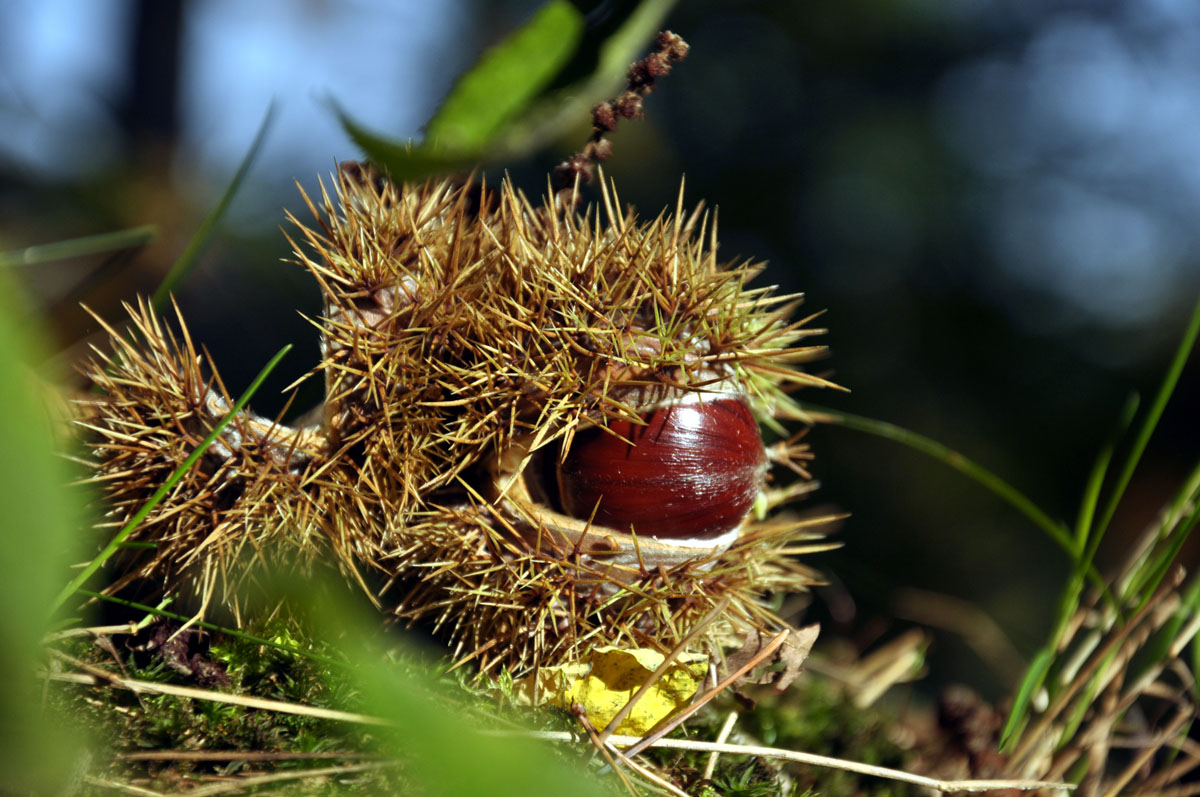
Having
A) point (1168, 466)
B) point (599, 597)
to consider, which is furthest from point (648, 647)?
point (1168, 466)

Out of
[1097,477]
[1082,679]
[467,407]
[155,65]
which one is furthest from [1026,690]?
[155,65]

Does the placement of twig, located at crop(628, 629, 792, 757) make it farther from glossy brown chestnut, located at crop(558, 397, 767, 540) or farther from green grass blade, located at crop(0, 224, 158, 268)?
green grass blade, located at crop(0, 224, 158, 268)

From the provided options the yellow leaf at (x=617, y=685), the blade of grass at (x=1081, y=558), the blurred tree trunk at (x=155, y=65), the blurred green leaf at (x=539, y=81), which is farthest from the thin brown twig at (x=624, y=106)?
the blurred tree trunk at (x=155, y=65)

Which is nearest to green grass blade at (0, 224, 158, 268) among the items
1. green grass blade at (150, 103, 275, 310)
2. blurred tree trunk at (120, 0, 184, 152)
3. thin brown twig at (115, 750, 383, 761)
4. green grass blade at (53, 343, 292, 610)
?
green grass blade at (150, 103, 275, 310)

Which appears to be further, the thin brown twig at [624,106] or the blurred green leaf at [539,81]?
the thin brown twig at [624,106]

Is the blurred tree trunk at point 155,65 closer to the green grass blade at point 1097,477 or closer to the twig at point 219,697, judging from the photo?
the twig at point 219,697

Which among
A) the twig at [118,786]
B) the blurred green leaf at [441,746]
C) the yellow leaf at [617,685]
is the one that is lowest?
the yellow leaf at [617,685]

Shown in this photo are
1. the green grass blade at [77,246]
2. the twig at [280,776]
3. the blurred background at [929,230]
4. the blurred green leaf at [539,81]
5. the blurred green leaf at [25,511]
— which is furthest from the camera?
the blurred background at [929,230]

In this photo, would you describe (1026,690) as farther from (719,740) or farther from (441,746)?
(441,746)
